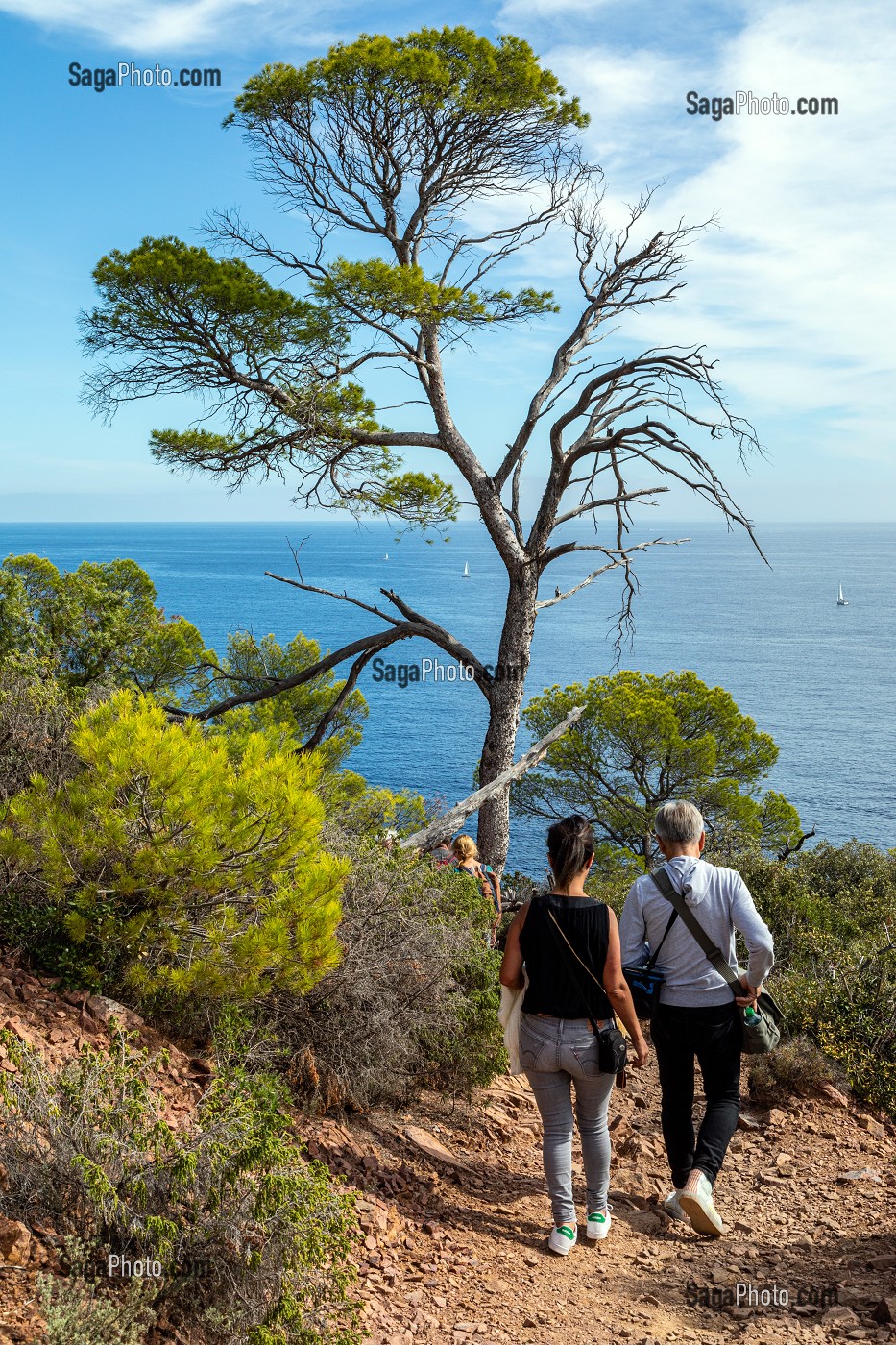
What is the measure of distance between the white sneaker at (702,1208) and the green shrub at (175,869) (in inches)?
76.8

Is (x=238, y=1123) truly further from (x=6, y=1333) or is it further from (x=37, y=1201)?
(x=6, y=1333)

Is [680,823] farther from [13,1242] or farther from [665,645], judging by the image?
[665,645]

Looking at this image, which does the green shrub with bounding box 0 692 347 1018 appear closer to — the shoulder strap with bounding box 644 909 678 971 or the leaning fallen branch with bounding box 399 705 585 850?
the shoulder strap with bounding box 644 909 678 971

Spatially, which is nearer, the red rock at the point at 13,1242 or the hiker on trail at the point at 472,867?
the red rock at the point at 13,1242

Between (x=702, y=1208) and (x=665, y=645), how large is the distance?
7929 cm

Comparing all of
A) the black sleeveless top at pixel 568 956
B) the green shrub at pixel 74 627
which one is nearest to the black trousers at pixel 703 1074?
the black sleeveless top at pixel 568 956

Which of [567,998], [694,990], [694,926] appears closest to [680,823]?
[694,926]

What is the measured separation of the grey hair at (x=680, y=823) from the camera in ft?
14.8

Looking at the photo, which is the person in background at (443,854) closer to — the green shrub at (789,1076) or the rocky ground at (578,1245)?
the rocky ground at (578,1245)

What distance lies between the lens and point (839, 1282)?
413 cm

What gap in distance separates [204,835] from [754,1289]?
10.1 ft

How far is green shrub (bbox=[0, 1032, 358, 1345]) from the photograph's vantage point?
3.18 meters

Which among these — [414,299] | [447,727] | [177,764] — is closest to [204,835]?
[177,764]

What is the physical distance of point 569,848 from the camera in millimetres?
4223
